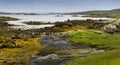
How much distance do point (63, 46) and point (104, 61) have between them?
75.9 feet

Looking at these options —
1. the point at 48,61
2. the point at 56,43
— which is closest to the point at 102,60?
the point at 48,61

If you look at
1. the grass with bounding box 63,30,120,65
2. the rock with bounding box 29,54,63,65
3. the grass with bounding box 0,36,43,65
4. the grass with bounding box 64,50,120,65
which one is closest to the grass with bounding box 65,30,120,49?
the grass with bounding box 63,30,120,65

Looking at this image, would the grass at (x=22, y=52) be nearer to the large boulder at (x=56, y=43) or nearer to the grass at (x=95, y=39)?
the large boulder at (x=56, y=43)

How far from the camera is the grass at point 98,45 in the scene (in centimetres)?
2905

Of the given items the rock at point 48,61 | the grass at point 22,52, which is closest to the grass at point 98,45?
the rock at point 48,61

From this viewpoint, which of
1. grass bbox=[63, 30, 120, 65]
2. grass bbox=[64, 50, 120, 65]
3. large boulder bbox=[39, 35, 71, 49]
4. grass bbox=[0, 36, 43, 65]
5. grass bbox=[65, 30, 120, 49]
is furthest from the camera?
large boulder bbox=[39, 35, 71, 49]

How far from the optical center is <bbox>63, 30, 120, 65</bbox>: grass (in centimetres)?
2905

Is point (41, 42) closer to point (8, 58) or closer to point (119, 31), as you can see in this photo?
point (8, 58)

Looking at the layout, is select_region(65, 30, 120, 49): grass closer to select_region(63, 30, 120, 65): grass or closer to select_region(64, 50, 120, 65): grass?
select_region(63, 30, 120, 65): grass

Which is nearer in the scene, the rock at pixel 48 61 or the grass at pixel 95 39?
the rock at pixel 48 61

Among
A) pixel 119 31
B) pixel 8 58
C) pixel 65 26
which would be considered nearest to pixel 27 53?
pixel 8 58

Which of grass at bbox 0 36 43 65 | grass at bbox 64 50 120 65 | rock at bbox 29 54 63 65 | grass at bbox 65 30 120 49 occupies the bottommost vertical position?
grass at bbox 0 36 43 65

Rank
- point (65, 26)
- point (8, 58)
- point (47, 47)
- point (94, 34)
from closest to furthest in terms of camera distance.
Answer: point (8, 58) → point (47, 47) → point (94, 34) → point (65, 26)

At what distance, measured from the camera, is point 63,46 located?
51.6 metres
